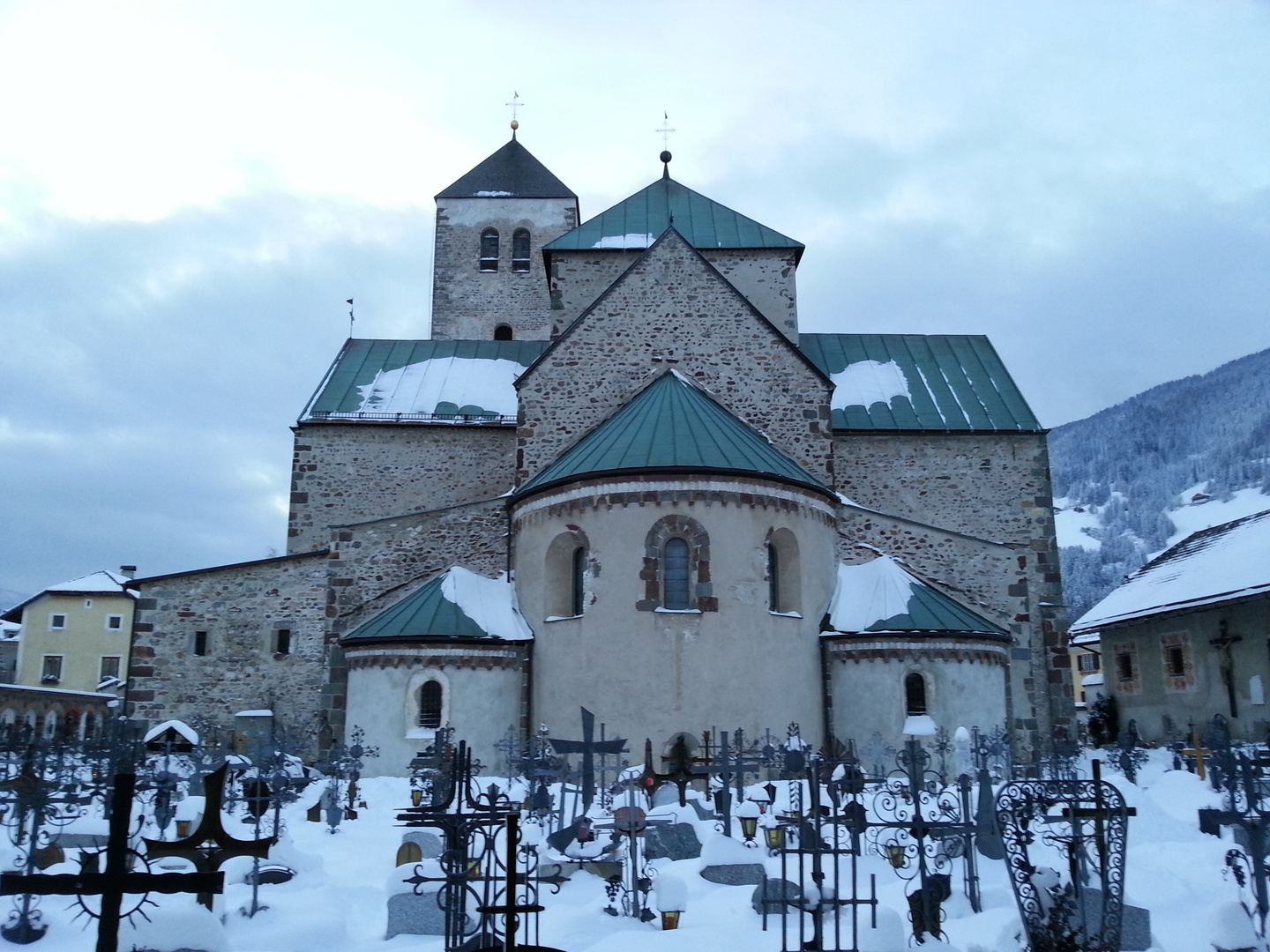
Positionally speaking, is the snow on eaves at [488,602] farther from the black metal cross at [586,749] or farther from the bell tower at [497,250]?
the bell tower at [497,250]

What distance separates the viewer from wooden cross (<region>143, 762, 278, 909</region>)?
31.8 ft

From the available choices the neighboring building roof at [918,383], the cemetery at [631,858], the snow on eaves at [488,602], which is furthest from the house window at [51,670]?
the neighboring building roof at [918,383]

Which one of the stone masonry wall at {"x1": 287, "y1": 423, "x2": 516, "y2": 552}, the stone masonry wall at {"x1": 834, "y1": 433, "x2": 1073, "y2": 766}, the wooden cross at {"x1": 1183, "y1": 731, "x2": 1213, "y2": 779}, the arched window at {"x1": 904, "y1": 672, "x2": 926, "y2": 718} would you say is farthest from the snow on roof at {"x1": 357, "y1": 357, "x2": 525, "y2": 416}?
the wooden cross at {"x1": 1183, "y1": 731, "x2": 1213, "y2": 779}

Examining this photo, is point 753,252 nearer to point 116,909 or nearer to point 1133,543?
point 116,909

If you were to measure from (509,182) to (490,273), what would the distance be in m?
3.95

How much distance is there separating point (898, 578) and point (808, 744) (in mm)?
4169

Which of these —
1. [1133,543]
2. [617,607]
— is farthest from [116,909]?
[1133,543]

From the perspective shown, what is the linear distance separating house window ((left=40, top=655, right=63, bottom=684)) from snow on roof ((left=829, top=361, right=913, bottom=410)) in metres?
43.5

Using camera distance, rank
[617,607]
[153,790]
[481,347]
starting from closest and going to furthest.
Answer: [153,790], [617,607], [481,347]

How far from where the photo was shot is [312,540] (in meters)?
28.2

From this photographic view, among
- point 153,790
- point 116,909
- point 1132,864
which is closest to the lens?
point 116,909

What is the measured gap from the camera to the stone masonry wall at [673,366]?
24.5m

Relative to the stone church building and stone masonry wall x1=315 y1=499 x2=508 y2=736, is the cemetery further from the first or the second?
stone masonry wall x1=315 y1=499 x2=508 y2=736

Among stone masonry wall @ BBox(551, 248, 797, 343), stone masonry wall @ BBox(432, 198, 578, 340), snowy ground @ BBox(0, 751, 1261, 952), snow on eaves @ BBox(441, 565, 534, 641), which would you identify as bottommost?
snowy ground @ BBox(0, 751, 1261, 952)
